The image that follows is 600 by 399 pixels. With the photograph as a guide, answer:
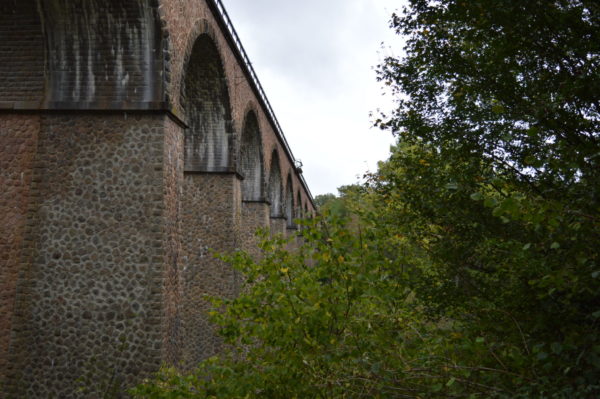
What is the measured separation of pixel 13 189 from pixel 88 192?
127 centimetres

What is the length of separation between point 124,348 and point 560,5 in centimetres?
741

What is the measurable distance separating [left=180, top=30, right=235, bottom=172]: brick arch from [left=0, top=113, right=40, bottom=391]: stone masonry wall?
16.1ft

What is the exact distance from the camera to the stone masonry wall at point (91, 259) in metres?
8.01

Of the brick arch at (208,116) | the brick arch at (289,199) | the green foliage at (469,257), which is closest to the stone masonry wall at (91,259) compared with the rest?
the green foliage at (469,257)

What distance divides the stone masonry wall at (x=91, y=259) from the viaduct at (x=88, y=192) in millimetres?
17

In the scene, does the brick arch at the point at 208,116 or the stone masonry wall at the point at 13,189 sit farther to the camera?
the brick arch at the point at 208,116

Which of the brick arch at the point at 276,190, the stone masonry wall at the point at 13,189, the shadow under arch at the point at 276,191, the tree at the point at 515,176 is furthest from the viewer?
the shadow under arch at the point at 276,191

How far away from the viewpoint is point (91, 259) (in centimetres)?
838

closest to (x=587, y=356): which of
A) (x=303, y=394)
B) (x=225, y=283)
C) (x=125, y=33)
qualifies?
(x=303, y=394)

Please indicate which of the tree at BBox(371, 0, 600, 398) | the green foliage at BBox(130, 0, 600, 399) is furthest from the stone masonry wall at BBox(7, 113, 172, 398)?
the tree at BBox(371, 0, 600, 398)

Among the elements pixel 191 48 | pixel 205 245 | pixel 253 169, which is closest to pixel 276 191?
pixel 253 169

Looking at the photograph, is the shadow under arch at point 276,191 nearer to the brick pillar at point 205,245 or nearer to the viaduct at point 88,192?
the brick pillar at point 205,245

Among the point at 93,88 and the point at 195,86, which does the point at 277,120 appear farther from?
the point at 93,88

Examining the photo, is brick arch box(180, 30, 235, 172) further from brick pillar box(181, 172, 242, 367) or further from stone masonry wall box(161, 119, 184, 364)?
stone masonry wall box(161, 119, 184, 364)
